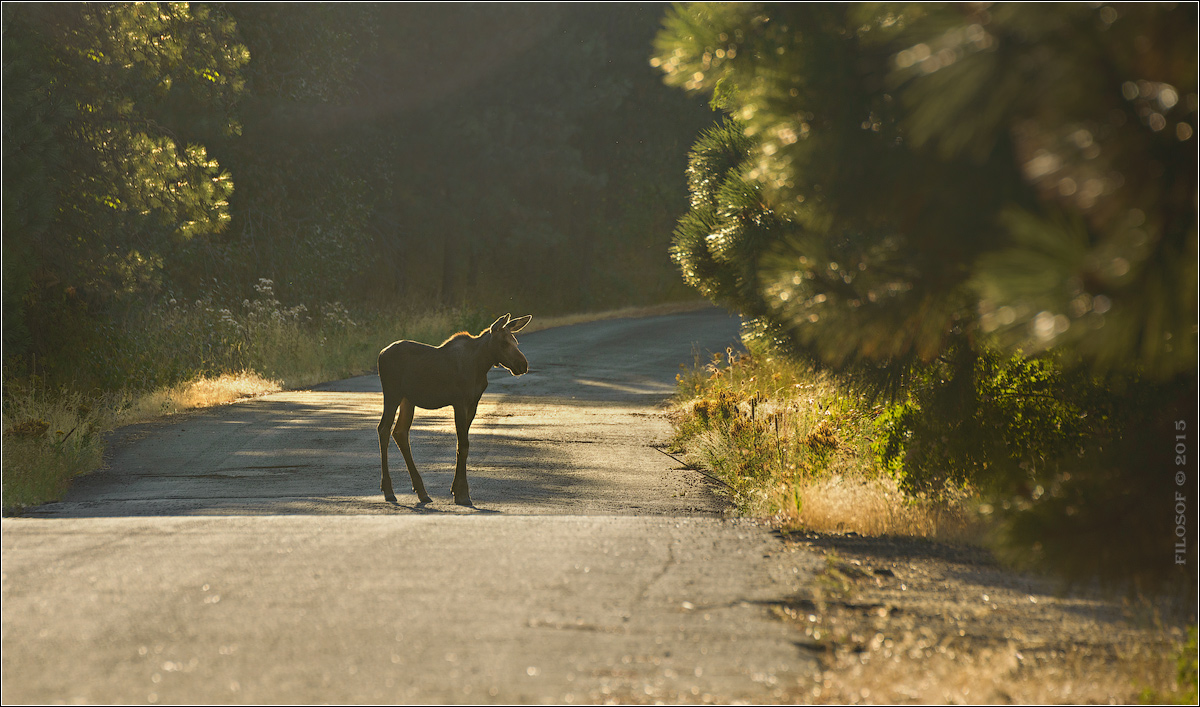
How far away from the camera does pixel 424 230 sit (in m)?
45.0

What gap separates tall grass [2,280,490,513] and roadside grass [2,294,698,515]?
0.02 meters

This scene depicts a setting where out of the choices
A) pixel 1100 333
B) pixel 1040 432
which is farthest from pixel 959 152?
pixel 1040 432

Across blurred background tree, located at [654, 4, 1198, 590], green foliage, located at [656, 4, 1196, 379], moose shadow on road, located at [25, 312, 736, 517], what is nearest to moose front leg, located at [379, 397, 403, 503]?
moose shadow on road, located at [25, 312, 736, 517]

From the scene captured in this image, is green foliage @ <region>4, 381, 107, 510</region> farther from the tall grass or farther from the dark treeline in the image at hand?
the dark treeline

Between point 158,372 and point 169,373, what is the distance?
38cm

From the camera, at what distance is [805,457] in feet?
32.1

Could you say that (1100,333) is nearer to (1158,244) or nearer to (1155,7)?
(1158,244)

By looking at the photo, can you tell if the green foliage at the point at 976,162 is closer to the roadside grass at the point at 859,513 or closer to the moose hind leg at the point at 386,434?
the roadside grass at the point at 859,513

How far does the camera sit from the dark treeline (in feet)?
44.3

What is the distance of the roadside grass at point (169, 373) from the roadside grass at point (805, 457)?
6.28m

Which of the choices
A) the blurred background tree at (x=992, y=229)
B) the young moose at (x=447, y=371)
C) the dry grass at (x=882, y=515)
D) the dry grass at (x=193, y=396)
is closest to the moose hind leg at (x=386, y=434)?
the young moose at (x=447, y=371)

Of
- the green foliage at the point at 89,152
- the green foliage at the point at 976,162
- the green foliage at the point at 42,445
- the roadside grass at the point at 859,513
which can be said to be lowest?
the roadside grass at the point at 859,513

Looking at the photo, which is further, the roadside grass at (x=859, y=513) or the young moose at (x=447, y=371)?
the young moose at (x=447, y=371)

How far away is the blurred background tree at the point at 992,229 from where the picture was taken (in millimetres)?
3008
